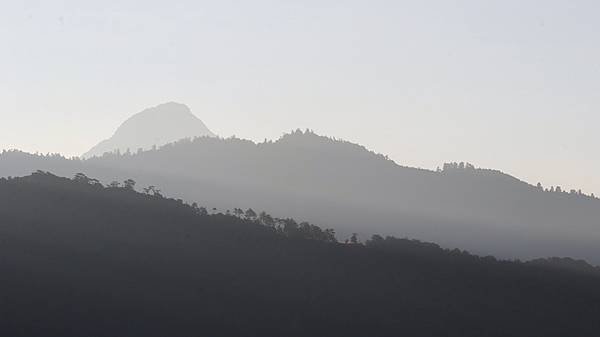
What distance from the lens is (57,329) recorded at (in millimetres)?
196750

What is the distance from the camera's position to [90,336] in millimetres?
199125

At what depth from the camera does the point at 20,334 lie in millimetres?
190625

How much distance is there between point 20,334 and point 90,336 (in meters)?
16.6

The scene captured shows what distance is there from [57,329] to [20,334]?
Result: 9142mm

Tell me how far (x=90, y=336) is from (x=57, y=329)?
7983 mm
